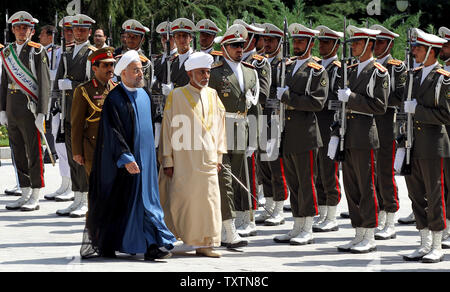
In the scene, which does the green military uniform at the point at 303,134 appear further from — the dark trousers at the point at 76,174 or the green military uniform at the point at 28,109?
the green military uniform at the point at 28,109

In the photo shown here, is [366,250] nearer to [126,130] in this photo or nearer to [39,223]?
[126,130]

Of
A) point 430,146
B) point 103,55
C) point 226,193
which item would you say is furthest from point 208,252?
point 430,146

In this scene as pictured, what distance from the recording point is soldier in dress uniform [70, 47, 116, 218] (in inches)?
418

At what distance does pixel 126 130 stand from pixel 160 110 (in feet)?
11.1

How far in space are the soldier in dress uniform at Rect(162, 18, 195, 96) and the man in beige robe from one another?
2680mm

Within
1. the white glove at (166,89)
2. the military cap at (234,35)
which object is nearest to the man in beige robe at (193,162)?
the military cap at (234,35)

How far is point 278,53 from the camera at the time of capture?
43.4 feet

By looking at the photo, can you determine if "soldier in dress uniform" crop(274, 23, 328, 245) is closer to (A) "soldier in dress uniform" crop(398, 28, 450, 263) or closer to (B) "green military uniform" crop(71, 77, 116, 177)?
(A) "soldier in dress uniform" crop(398, 28, 450, 263)

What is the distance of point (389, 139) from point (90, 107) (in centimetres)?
348

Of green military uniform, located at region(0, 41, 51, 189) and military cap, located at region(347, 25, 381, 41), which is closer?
military cap, located at region(347, 25, 381, 41)

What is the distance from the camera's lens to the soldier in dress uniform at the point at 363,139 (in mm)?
10602

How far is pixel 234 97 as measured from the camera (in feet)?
36.3

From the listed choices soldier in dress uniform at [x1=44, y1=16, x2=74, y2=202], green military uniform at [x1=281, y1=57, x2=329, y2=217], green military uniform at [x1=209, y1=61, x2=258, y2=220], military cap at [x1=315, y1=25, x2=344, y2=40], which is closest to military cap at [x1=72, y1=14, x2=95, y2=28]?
soldier in dress uniform at [x1=44, y1=16, x2=74, y2=202]

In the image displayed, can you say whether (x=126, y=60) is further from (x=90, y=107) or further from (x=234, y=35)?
(x=234, y=35)
